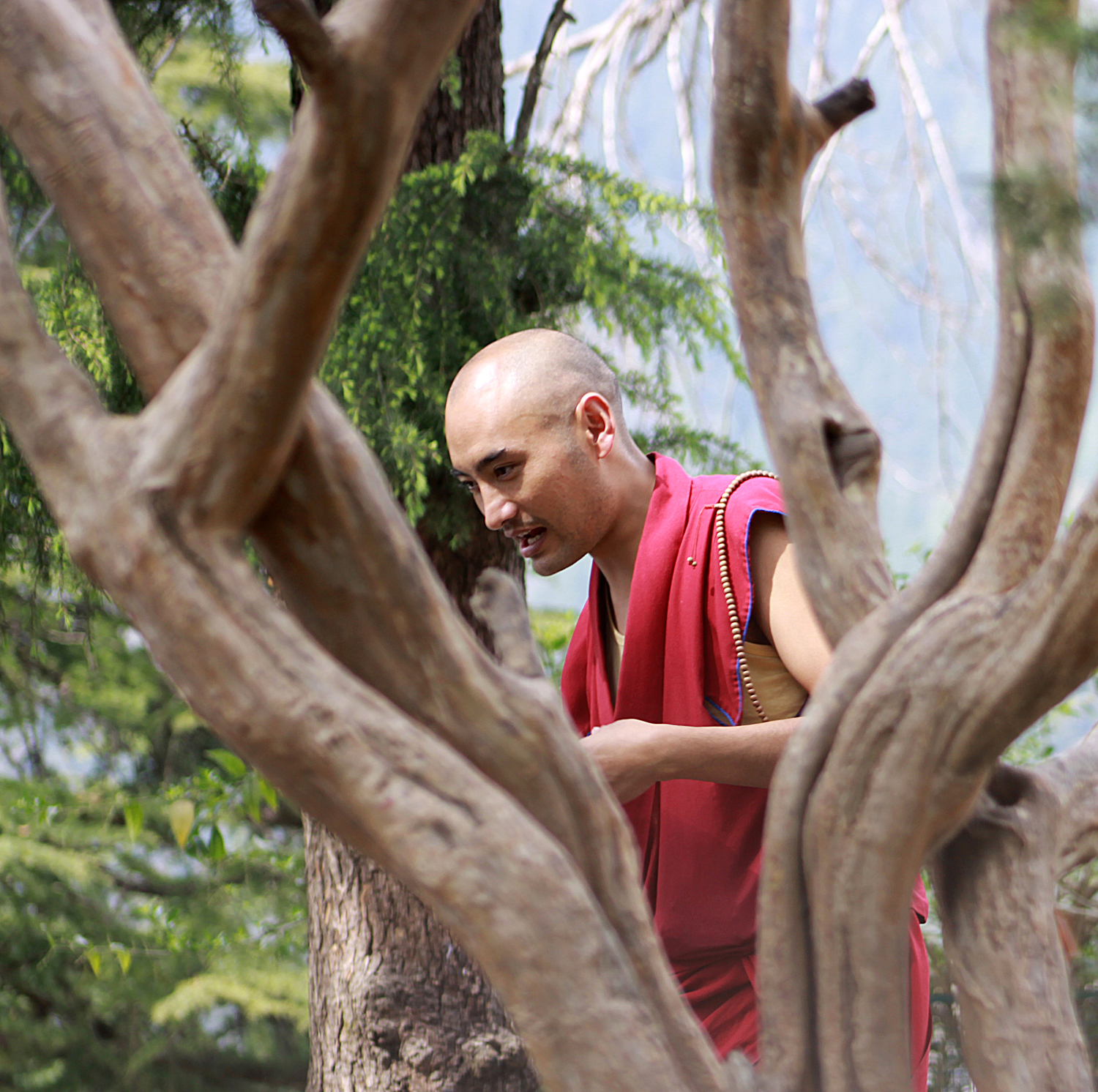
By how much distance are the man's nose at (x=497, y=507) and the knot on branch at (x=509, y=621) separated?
48 centimetres

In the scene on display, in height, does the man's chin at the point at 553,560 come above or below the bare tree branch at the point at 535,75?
below

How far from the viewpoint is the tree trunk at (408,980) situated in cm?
229

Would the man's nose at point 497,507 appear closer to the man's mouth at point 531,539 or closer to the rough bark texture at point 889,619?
the man's mouth at point 531,539

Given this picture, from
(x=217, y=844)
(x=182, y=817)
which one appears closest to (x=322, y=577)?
(x=182, y=817)

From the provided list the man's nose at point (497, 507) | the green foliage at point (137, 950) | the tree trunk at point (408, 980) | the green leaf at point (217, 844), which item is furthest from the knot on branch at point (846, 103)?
the green foliage at point (137, 950)

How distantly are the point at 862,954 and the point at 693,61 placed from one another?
108 inches

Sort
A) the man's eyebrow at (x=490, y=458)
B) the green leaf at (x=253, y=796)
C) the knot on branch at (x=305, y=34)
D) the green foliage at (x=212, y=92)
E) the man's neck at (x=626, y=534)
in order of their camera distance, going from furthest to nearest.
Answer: the green foliage at (x=212, y=92) < the green leaf at (x=253, y=796) < the man's neck at (x=626, y=534) < the man's eyebrow at (x=490, y=458) < the knot on branch at (x=305, y=34)

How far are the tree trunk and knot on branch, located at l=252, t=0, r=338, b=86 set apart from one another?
1656mm

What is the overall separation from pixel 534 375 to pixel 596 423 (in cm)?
11

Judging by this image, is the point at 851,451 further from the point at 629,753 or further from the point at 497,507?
the point at 497,507

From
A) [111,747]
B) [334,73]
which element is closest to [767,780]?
[334,73]

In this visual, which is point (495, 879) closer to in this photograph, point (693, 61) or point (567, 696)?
point (567, 696)

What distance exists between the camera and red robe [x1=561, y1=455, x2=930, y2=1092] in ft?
4.20

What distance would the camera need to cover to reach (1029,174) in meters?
0.73
